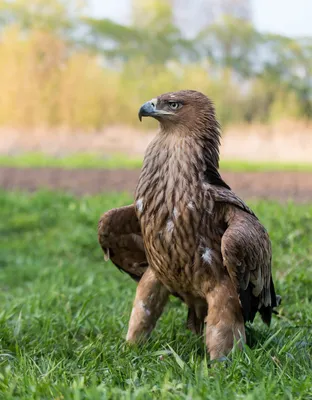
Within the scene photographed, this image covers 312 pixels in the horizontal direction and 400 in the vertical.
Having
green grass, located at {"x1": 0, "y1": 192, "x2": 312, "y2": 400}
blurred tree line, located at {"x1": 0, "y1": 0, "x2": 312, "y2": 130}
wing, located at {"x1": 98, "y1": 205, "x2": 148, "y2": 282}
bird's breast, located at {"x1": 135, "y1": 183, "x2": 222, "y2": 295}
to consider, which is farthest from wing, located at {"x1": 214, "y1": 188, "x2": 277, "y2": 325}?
blurred tree line, located at {"x1": 0, "y1": 0, "x2": 312, "y2": 130}

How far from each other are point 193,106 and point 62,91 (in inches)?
632

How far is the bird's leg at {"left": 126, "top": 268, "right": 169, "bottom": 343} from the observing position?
341 centimetres

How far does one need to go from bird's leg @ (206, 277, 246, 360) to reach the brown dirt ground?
19.5 feet

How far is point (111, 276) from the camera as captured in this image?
18.5 ft

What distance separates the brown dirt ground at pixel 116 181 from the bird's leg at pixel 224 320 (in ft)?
19.5

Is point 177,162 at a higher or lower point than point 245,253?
higher

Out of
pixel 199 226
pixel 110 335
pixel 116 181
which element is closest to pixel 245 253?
pixel 199 226

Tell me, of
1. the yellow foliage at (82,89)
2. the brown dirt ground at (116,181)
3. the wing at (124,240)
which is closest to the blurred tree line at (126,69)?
the yellow foliage at (82,89)

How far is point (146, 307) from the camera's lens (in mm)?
3424

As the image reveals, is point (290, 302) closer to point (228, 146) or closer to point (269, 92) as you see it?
point (228, 146)

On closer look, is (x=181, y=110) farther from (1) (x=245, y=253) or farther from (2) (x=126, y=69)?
(2) (x=126, y=69)

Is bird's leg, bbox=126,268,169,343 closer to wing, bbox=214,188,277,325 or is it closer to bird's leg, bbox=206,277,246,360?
bird's leg, bbox=206,277,246,360

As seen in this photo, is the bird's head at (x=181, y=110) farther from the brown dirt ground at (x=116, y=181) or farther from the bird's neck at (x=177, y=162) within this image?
the brown dirt ground at (x=116, y=181)

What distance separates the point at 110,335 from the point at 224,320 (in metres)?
0.90
